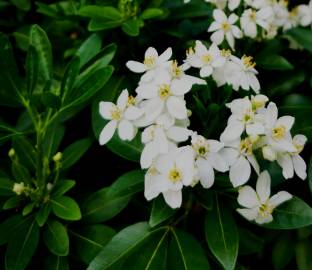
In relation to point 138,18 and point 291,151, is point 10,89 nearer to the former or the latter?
point 138,18

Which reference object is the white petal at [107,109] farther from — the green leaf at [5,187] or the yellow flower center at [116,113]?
the green leaf at [5,187]

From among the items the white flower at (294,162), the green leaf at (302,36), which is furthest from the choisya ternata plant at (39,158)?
the green leaf at (302,36)

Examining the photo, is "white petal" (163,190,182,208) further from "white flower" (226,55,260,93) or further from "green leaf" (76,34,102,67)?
"green leaf" (76,34,102,67)

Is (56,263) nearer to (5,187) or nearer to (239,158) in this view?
(5,187)

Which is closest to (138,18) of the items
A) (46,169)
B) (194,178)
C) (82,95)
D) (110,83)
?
(110,83)

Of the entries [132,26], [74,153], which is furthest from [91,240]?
[132,26]

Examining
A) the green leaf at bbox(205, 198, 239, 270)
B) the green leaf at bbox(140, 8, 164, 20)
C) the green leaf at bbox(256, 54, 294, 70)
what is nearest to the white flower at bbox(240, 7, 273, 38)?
the green leaf at bbox(256, 54, 294, 70)

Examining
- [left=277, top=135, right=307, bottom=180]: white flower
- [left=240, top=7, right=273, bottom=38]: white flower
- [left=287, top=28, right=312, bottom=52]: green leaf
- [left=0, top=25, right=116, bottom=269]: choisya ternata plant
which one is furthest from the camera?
[left=287, top=28, right=312, bottom=52]: green leaf
